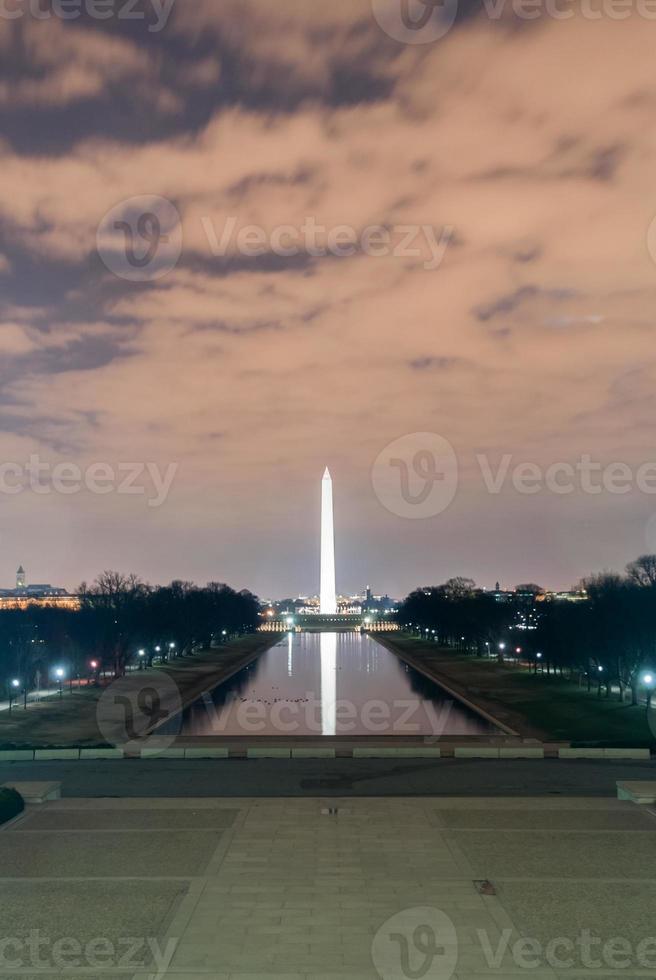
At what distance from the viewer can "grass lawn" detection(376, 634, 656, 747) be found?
126 feet

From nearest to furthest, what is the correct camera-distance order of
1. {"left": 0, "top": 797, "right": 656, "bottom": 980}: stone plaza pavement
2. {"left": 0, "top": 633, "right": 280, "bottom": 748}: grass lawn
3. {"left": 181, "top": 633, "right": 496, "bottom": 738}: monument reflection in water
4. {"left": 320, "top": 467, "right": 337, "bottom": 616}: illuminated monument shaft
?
1. {"left": 0, "top": 797, "right": 656, "bottom": 980}: stone plaza pavement
2. {"left": 0, "top": 633, "right": 280, "bottom": 748}: grass lawn
3. {"left": 181, "top": 633, "right": 496, "bottom": 738}: monument reflection in water
4. {"left": 320, "top": 467, "right": 337, "bottom": 616}: illuminated monument shaft

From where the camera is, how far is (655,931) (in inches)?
490

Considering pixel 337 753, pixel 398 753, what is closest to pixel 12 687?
pixel 337 753

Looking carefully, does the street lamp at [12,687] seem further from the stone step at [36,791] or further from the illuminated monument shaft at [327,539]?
the illuminated monument shaft at [327,539]

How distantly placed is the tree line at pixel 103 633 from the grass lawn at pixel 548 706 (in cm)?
2652

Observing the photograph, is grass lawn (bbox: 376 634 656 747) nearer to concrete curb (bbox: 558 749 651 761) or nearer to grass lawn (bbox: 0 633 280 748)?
concrete curb (bbox: 558 749 651 761)

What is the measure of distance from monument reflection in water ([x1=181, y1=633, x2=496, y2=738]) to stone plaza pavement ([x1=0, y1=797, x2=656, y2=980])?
1892 cm

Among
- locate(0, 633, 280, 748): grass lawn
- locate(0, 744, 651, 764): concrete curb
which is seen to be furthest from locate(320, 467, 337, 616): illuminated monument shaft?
locate(0, 744, 651, 764): concrete curb

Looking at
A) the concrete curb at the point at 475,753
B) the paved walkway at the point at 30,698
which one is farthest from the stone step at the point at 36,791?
the paved walkway at the point at 30,698

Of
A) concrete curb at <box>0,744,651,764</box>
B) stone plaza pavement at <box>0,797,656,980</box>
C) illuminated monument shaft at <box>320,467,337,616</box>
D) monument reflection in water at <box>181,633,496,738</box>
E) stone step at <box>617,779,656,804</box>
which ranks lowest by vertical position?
stone plaza pavement at <box>0,797,656,980</box>

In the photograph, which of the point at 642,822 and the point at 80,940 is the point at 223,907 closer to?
the point at 80,940

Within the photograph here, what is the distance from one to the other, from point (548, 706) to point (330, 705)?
13566 mm

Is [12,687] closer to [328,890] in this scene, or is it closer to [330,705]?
[330,705]

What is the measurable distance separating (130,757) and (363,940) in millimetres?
17893
